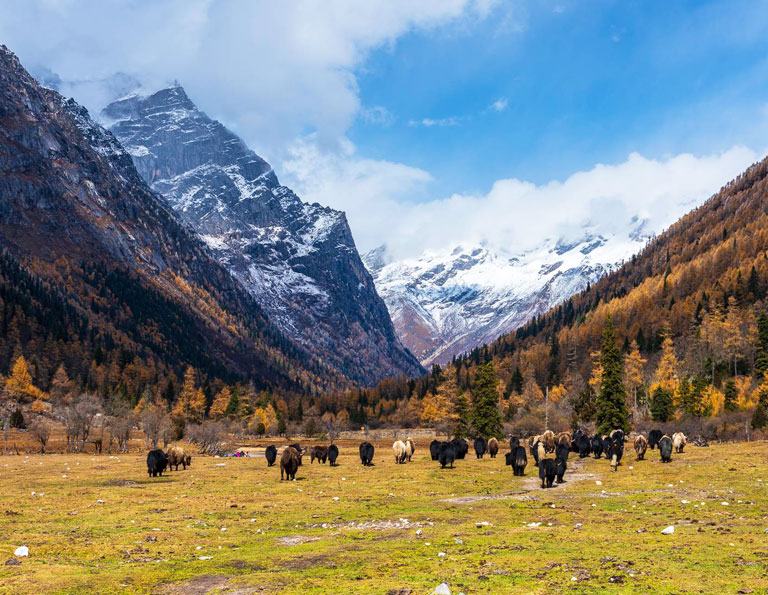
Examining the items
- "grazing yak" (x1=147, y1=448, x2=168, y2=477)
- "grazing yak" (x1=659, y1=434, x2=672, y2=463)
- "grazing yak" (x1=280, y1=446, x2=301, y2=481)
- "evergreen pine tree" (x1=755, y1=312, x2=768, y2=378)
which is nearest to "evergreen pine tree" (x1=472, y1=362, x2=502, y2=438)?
"grazing yak" (x1=659, y1=434, x2=672, y2=463)

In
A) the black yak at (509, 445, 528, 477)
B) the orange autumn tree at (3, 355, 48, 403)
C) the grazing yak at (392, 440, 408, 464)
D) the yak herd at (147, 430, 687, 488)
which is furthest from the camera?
the orange autumn tree at (3, 355, 48, 403)

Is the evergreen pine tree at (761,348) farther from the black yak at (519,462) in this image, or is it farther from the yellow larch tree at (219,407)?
the yellow larch tree at (219,407)

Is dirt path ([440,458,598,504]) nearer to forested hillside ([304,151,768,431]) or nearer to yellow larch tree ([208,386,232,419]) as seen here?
forested hillside ([304,151,768,431])

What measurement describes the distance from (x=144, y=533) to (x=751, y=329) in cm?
12585

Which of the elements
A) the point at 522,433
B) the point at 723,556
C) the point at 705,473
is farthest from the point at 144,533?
the point at 522,433

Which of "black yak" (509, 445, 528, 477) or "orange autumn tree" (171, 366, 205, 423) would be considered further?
"orange autumn tree" (171, 366, 205, 423)

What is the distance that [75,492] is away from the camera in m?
31.4

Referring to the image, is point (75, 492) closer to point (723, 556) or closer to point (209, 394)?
point (723, 556)

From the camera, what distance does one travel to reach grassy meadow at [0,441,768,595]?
1341 centimetres

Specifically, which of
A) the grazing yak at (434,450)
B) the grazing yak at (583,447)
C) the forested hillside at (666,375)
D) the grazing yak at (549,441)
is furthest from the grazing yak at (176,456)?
the forested hillside at (666,375)

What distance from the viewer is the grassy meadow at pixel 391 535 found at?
1341cm

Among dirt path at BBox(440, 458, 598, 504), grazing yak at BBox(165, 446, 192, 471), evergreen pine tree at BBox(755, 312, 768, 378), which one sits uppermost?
evergreen pine tree at BBox(755, 312, 768, 378)

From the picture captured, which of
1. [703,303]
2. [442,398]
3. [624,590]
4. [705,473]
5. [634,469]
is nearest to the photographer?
[624,590]

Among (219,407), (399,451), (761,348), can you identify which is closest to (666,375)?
(761,348)
